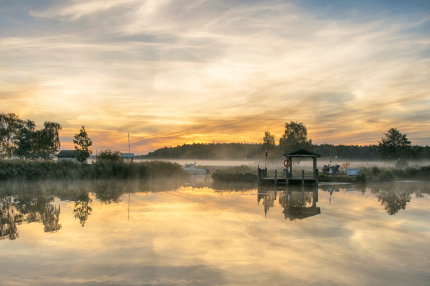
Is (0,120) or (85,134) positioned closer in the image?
(85,134)

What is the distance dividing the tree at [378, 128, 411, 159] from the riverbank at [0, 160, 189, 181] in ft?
188

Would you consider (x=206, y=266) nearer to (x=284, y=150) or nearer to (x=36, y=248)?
(x=36, y=248)

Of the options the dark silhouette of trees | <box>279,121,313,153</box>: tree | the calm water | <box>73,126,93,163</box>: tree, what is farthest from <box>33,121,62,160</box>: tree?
the calm water

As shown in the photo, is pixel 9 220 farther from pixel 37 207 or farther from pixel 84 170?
pixel 84 170

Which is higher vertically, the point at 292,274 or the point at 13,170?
the point at 13,170

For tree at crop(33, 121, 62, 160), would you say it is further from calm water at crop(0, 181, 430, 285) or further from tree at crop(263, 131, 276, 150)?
calm water at crop(0, 181, 430, 285)

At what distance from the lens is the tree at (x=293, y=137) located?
286 feet

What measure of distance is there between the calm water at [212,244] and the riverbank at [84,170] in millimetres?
20526

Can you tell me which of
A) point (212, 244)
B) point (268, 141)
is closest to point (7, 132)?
point (268, 141)

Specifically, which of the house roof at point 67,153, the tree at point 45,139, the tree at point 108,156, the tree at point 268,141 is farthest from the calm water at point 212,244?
the tree at point 268,141

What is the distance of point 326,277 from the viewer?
10.3 m

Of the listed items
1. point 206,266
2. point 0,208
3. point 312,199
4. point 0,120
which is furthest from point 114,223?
point 0,120

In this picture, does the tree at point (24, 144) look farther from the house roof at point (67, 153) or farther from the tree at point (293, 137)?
the tree at point (293, 137)

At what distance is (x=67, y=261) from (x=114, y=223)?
6208mm
